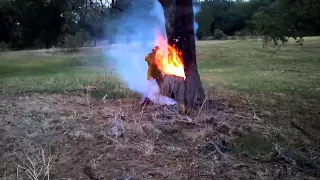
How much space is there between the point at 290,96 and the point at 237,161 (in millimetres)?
4567

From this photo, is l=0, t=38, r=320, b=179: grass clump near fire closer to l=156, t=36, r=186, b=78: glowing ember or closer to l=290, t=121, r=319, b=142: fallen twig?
l=290, t=121, r=319, b=142: fallen twig

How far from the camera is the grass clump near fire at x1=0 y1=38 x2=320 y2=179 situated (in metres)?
4.18

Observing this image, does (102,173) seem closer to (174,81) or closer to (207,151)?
(207,151)

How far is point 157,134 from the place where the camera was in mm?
5219

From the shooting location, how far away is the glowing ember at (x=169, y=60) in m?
6.86

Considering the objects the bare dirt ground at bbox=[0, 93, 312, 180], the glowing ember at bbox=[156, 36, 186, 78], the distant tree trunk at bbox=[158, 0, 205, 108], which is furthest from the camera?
the glowing ember at bbox=[156, 36, 186, 78]

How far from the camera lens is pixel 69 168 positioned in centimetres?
414

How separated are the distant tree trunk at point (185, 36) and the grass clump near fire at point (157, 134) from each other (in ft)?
1.19

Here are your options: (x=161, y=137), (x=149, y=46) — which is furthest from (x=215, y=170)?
(x=149, y=46)

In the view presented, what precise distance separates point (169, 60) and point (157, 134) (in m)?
2.18

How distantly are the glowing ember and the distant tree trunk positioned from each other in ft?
0.47

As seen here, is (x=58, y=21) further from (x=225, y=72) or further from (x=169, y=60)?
(x=169, y=60)

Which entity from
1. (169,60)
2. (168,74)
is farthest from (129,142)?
(169,60)

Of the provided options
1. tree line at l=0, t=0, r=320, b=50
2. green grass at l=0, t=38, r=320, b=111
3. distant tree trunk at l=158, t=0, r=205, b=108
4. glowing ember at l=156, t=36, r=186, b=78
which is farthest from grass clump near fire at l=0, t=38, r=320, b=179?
tree line at l=0, t=0, r=320, b=50
